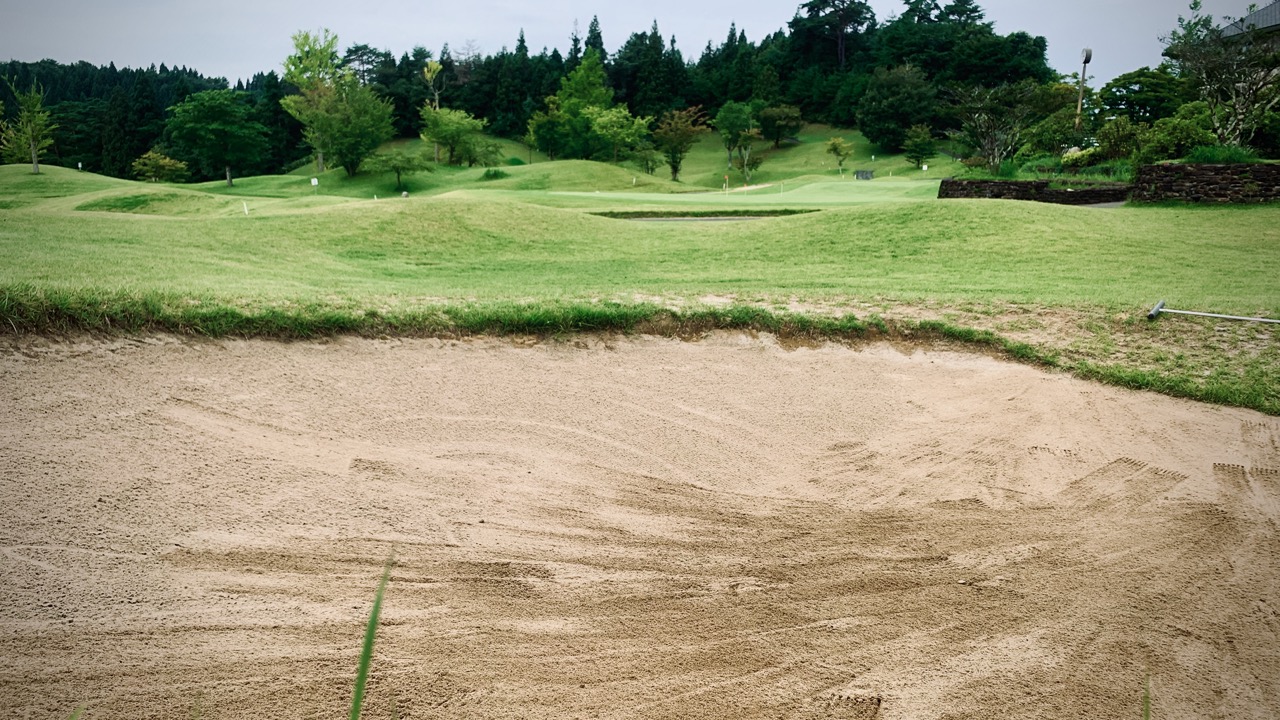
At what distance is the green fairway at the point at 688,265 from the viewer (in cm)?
811

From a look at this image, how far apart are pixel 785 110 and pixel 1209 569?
205 ft

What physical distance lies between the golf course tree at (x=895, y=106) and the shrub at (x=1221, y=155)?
39.3 metres

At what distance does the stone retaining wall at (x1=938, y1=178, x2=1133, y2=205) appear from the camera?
22234mm

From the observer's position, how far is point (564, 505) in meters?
5.12

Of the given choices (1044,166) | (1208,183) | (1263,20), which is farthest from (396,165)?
(1263,20)

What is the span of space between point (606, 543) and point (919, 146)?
5159cm

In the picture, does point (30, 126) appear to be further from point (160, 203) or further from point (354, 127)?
point (354, 127)

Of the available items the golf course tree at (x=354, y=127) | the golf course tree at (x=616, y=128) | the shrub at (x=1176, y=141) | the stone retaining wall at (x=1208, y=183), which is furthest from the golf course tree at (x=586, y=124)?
the stone retaining wall at (x=1208, y=183)

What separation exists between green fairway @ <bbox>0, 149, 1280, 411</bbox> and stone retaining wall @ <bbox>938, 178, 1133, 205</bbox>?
130 inches

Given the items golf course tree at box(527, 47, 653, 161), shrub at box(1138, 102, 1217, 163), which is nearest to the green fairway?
shrub at box(1138, 102, 1217, 163)

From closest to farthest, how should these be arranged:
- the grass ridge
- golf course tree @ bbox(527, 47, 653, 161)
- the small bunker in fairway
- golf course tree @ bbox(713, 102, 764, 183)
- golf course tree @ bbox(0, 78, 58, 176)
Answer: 1. the grass ridge
2. the small bunker in fairway
3. golf course tree @ bbox(0, 78, 58, 176)
4. golf course tree @ bbox(527, 47, 653, 161)
5. golf course tree @ bbox(713, 102, 764, 183)

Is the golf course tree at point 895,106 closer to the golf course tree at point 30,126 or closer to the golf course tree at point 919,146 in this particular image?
the golf course tree at point 919,146

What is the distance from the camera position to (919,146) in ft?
165

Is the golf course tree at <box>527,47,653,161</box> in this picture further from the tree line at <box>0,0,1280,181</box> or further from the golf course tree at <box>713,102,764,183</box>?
the golf course tree at <box>713,102,764,183</box>
